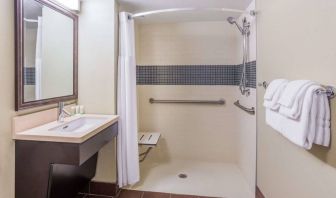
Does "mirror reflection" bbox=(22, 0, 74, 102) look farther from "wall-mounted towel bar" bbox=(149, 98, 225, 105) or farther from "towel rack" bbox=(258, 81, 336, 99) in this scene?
"towel rack" bbox=(258, 81, 336, 99)

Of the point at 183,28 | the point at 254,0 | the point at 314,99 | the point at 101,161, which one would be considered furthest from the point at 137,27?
the point at 314,99

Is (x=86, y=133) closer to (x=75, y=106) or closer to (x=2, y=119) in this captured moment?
(x=2, y=119)

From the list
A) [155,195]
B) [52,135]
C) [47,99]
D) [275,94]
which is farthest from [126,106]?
[275,94]

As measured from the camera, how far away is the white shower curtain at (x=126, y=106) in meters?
2.27

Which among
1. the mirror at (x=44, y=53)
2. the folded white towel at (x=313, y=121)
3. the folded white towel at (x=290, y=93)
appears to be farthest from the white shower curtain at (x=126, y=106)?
the folded white towel at (x=313, y=121)

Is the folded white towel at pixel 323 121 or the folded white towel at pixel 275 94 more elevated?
the folded white towel at pixel 275 94

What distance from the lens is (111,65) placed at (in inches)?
87.6

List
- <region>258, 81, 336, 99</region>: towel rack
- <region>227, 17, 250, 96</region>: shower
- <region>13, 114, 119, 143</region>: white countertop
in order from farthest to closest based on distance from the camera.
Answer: <region>227, 17, 250, 96</region>: shower < <region>13, 114, 119, 143</region>: white countertop < <region>258, 81, 336, 99</region>: towel rack

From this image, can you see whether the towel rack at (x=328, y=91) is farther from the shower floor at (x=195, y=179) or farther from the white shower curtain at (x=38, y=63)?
the white shower curtain at (x=38, y=63)

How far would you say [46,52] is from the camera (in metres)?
1.88

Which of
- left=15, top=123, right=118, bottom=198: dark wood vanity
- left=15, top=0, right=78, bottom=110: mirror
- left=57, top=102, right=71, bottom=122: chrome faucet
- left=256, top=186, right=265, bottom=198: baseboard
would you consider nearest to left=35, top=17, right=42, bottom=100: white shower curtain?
left=15, top=0, right=78, bottom=110: mirror

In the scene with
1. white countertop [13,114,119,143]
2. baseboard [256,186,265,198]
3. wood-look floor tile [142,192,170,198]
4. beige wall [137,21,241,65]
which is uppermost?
beige wall [137,21,241,65]

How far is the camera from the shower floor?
7.77 feet

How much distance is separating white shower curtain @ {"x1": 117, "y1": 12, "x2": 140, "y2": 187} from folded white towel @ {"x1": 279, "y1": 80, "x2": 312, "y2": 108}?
60.0 inches
